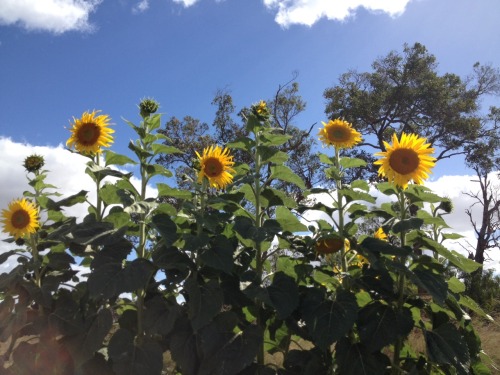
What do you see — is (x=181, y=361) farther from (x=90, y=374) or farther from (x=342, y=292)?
(x=342, y=292)

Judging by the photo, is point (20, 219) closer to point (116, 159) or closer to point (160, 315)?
point (116, 159)

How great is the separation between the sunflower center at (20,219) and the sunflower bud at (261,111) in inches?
53.2

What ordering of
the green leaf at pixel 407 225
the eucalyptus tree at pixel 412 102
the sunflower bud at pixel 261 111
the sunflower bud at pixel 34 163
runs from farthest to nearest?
the eucalyptus tree at pixel 412 102 < the sunflower bud at pixel 34 163 < the sunflower bud at pixel 261 111 < the green leaf at pixel 407 225

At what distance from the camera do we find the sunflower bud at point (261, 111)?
2.91 metres

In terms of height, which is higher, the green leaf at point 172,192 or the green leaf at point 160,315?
the green leaf at point 172,192

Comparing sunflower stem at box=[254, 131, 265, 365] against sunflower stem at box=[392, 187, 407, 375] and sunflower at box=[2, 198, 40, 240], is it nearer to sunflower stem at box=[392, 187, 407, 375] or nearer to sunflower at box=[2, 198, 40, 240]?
sunflower stem at box=[392, 187, 407, 375]

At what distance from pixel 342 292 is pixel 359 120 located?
16.0m

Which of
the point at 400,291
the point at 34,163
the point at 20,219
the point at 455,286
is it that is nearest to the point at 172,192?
the point at 20,219

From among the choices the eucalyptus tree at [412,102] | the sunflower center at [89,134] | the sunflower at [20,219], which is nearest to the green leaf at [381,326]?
the sunflower center at [89,134]

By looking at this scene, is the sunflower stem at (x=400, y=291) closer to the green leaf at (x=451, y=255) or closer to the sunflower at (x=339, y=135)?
the green leaf at (x=451, y=255)

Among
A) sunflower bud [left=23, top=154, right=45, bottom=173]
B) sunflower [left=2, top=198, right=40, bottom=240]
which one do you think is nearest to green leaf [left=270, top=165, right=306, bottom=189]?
sunflower [left=2, top=198, right=40, bottom=240]

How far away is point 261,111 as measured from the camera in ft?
9.61

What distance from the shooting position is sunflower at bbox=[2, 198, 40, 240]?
301 centimetres

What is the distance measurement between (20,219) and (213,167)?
1124mm
